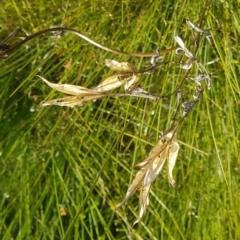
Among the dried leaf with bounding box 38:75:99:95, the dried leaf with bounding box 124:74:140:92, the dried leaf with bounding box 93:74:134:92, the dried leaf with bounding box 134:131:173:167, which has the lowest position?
the dried leaf with bounding box 134:131:173:167

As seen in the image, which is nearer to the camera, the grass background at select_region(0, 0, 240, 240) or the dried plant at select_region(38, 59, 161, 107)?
the dried plant at select_region(38, 59, 161, 107)

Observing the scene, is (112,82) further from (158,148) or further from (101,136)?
(101,136)

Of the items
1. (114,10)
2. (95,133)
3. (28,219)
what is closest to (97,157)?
(95,133)

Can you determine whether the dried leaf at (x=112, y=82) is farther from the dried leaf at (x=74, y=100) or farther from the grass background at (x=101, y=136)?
the grass background at (x=101, y=136)

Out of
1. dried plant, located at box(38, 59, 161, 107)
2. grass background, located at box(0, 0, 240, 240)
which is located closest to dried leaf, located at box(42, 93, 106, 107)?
dried plant, located at box(38, 59, 161, 107)

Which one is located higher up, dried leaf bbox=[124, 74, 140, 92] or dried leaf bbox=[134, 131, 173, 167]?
dried leaf bbox=[124, 74, 140, 92]

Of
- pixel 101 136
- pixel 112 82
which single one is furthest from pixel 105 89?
pixel 101 136

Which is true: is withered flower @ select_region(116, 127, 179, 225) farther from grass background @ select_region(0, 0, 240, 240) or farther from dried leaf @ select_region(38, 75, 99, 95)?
grass background @ select_region(0, 0, 240, 240)
